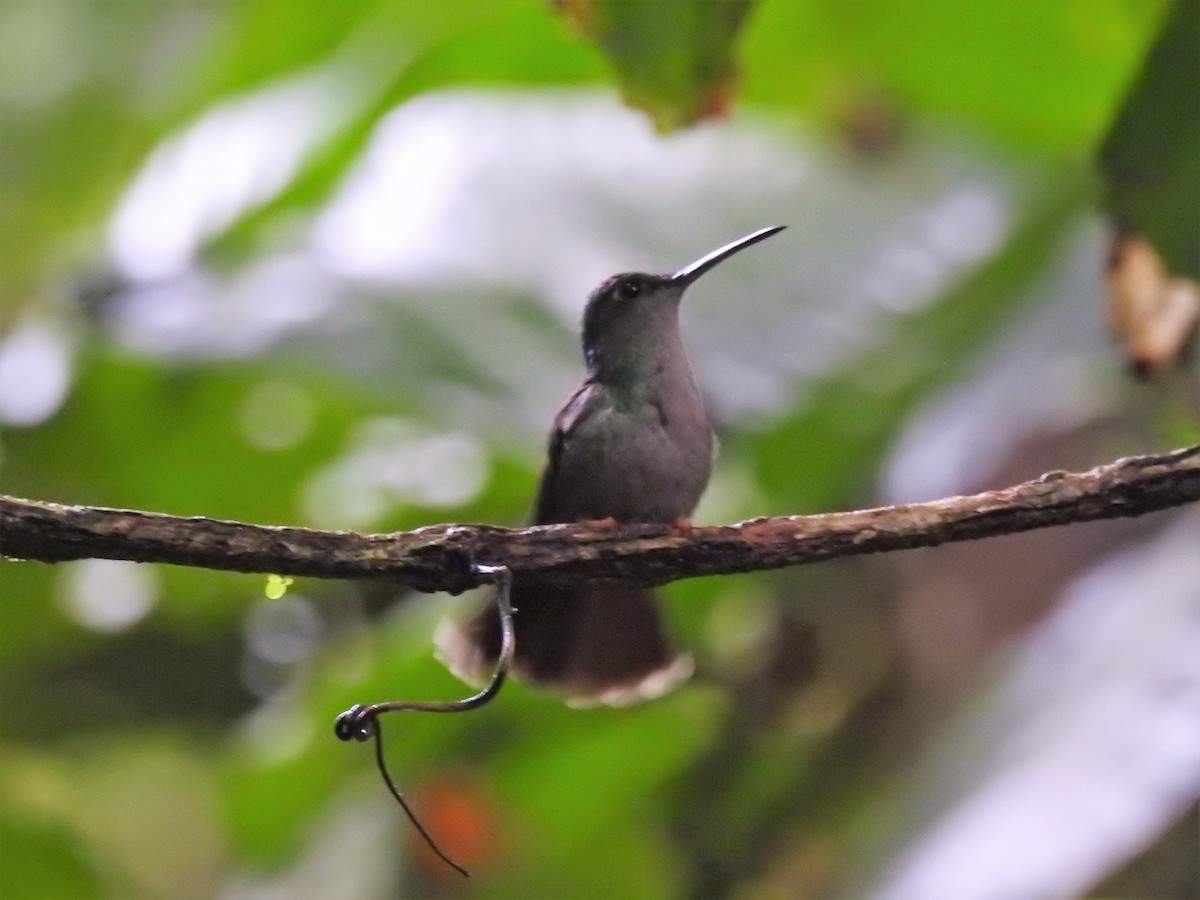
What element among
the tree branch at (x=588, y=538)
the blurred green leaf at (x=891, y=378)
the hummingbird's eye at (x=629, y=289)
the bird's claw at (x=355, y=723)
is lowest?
the bird's claw at (x=355, y=723)

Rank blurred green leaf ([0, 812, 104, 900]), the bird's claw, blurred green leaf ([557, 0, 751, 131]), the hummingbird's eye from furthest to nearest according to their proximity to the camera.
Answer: blurred green leaf ([0, 812, 104, 900]) < the hummingbird's eye < blurred green leaf ([557, 0, 751, 131]) < the bird's claw

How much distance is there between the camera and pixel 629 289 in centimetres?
252

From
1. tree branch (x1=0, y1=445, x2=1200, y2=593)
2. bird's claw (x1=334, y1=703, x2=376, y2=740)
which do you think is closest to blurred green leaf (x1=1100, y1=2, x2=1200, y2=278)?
tree branch (x1=0, y1=445, x2=1200, y2=593)

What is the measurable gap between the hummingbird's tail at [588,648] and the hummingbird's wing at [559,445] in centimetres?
16

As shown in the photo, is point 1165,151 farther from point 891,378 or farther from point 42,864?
point 42,864

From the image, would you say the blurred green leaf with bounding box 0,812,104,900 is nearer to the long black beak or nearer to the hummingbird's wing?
the hummingbird's wing

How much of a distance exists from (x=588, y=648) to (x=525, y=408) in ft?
3.28

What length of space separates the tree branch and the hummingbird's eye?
103 centimetres

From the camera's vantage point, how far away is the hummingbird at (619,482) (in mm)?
2229

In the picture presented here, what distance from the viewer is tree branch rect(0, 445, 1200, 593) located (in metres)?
1.25

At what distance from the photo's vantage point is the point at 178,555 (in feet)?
4.12

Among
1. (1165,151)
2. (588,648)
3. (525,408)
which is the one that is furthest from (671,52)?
(525,408)

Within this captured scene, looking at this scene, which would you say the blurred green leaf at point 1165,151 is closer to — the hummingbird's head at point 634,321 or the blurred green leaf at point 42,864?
the hummingbird's head at point 634,321

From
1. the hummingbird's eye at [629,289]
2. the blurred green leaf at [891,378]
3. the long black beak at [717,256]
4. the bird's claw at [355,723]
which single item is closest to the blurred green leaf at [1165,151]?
the long black beak at [717,256]
